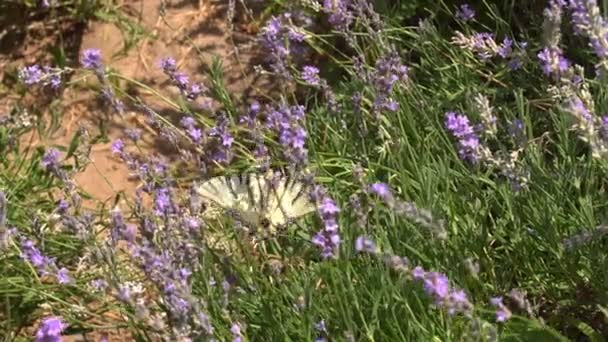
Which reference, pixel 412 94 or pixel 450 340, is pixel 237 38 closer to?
pixel 412 94

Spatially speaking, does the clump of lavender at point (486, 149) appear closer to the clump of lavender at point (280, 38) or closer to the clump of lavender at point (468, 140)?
the clump of lavender at point (468, 140)

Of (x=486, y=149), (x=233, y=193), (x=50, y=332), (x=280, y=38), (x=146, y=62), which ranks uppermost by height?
(x=146, y=62)

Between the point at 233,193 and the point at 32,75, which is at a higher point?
the point at 32,75

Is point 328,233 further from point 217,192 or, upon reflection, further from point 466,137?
point 217,192

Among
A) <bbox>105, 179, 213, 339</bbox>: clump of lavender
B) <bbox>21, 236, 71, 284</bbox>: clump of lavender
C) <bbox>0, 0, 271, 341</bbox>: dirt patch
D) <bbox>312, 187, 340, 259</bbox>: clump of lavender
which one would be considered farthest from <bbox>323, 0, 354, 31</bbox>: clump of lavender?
<bbox>0, 0, 271, 341</bbox>: dirt patch

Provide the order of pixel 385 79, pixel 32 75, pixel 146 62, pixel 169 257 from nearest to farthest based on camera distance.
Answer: pixel 169 257 < pixel 385 79 < pixel 32 75 < pixel 146 62

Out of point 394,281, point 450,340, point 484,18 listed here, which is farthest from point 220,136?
point 484,18

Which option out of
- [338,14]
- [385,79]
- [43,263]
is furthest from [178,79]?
[43,263]

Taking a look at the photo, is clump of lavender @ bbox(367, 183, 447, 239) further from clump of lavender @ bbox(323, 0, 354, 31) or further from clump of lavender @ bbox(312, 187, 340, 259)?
clump of lavender @ bbox(323, 0, 354, 31)
